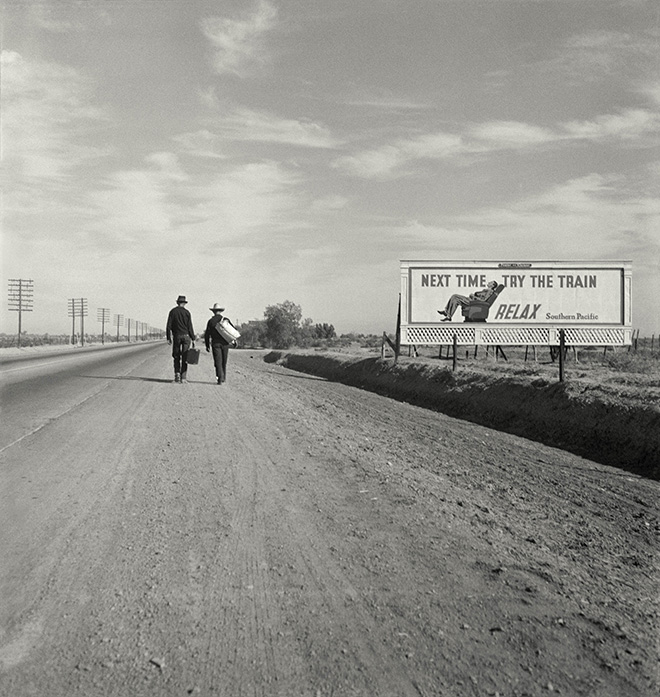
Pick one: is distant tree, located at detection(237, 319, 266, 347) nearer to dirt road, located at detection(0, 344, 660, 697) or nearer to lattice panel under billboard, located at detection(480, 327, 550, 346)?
lattice panel under billboard, located at detection(480, 327, 550, 346)

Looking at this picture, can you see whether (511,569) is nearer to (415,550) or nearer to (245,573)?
(415,550)

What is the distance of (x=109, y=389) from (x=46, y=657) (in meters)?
11.5

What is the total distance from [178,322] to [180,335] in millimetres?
473

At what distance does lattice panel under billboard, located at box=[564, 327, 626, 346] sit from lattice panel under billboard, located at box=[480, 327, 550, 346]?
1.16 meters

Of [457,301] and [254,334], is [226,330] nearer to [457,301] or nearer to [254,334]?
[457,301]

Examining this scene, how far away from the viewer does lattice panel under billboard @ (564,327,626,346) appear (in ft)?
93.2

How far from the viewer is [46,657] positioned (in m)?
2.93

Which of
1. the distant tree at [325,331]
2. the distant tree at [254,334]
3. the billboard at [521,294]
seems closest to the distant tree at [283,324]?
the distant tree at [254,334]

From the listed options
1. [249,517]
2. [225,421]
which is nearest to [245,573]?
[249,517]

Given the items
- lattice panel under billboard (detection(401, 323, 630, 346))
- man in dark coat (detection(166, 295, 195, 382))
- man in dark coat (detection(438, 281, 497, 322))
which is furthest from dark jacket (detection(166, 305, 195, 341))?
man in dark coat (detection(438, 281, 497, 322))

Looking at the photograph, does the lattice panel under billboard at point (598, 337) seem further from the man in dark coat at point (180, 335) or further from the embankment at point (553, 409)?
the man in dark coat at point (180, 335)

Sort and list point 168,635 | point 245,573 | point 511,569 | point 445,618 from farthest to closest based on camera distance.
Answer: point 511,569, point 245,573, point 445,618, point 168,635

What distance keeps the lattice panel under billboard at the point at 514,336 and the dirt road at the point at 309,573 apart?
20.9 metres

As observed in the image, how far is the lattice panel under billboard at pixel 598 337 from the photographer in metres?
28.4
